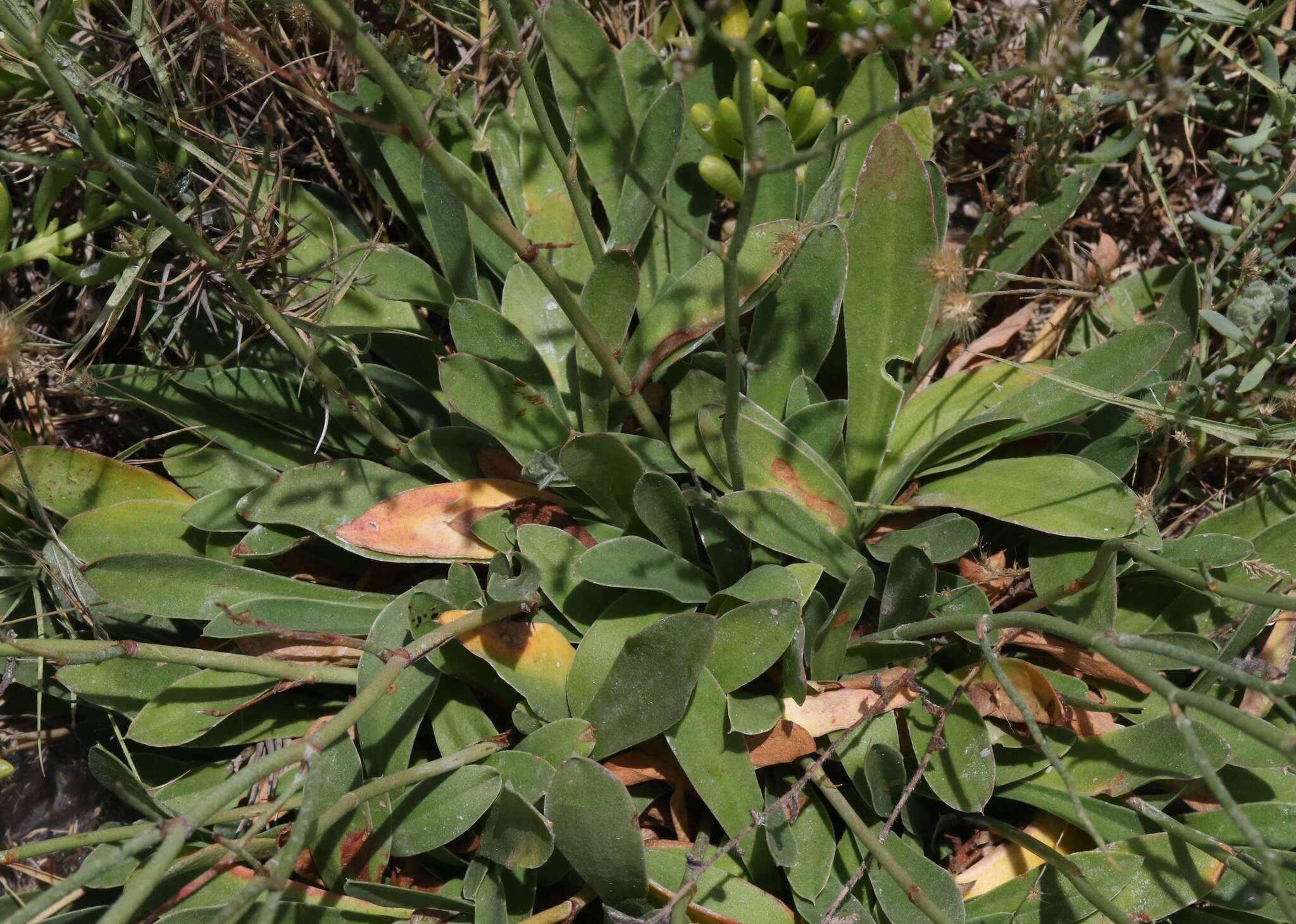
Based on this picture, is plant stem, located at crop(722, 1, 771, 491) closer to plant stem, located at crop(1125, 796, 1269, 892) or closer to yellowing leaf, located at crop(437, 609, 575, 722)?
yellowing leaf, located at crop(437, 609, 575, 722)

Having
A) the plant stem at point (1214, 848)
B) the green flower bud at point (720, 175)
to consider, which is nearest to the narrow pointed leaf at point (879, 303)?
the green flower bud at point (720, 175)

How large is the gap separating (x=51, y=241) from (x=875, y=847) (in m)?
1.83

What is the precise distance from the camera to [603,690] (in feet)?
5.95

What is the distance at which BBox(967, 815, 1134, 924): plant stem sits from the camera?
1572mm

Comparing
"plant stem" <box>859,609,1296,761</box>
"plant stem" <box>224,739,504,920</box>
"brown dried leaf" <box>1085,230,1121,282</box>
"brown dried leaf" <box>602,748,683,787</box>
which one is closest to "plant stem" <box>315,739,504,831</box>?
"plant stem" <box>224,739,504,920</box>

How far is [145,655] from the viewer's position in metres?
1.50

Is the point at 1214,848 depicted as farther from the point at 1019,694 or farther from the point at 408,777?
the point at 408,777

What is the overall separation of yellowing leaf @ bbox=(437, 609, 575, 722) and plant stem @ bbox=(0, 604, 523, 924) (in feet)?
0.42

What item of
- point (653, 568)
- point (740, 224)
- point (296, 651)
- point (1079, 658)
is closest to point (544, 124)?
point (740, 224)

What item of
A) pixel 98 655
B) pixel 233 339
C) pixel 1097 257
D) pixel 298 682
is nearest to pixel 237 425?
pixel 233 339

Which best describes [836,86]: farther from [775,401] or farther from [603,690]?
[603,690]

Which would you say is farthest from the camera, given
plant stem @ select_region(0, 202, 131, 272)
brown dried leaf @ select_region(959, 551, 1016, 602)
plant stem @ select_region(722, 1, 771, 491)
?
brown dried leaf @ select_region(959, 551, 1016, 602)

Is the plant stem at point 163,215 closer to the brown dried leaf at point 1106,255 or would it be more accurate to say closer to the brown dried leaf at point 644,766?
the brown dried leaf at point 644,766

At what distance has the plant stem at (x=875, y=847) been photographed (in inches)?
61.8
